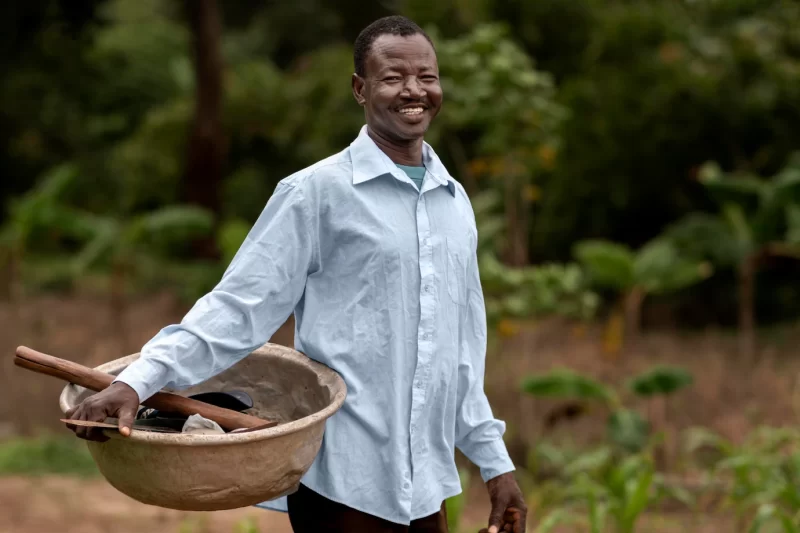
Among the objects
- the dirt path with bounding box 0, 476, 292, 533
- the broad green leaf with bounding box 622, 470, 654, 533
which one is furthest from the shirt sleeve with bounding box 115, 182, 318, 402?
the dirt path with bounding box 0, 476, 292, 533

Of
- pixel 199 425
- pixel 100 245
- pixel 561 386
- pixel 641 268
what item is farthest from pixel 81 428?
pixel 100 245

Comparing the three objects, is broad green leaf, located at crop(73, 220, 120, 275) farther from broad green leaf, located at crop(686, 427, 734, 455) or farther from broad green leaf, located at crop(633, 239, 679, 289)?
broad green leaf, located at crop(686, 427, 734, 455)

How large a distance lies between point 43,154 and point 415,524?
14224mm

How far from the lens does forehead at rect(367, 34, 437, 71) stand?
2.14 metres

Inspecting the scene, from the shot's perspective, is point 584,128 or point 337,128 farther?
Result: point 337,128

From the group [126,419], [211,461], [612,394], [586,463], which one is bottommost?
[586,463]

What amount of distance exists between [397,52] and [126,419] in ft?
3.00

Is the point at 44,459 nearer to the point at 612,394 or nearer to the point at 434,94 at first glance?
the point at 612,394

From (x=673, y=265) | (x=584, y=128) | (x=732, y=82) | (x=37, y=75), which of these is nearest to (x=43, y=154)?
(x=37, y=75)

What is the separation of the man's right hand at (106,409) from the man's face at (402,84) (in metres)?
0.77

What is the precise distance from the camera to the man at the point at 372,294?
207 centimetres

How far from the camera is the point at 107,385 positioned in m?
1.92

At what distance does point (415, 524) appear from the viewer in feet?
7.47

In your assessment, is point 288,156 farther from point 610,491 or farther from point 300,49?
point 610,491
